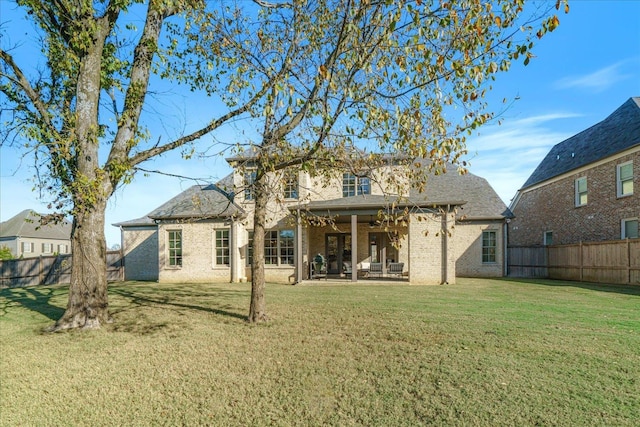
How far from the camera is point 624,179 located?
16781mm

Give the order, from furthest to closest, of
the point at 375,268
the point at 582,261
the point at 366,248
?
the point at 366,248 < the point at 375,268 < the point at 582,261

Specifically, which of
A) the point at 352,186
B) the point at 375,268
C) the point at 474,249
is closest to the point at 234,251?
the point at 352,186

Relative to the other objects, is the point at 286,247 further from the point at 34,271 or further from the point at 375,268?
the point at 34,271

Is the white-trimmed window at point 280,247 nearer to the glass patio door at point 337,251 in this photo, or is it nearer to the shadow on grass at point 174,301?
the glass patio door at point 337,251

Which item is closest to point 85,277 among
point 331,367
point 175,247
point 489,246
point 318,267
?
point 331,367

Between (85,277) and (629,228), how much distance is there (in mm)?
21283

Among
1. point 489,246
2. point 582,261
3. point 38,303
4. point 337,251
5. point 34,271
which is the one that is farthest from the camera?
point 337,251

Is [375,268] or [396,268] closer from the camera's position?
[396,268]

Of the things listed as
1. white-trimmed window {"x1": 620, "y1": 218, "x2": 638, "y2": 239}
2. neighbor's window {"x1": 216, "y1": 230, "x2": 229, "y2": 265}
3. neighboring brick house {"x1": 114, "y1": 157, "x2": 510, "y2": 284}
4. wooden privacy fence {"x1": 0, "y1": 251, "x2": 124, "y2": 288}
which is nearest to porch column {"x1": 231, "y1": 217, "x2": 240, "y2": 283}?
neighboring brick house {"x1": 114, "y1": 157, "x2": 510, "y2": 284}

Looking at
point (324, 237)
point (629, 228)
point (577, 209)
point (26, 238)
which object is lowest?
point (26, 238)

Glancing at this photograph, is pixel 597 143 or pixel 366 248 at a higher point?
pixel 597 143

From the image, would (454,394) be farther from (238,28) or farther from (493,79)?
(238,28)

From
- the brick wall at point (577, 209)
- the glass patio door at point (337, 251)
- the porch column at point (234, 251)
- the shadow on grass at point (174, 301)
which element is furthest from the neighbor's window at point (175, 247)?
the brick wall at point (577, 209)

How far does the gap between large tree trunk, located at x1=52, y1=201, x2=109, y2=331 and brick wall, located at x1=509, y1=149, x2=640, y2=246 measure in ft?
67.5
